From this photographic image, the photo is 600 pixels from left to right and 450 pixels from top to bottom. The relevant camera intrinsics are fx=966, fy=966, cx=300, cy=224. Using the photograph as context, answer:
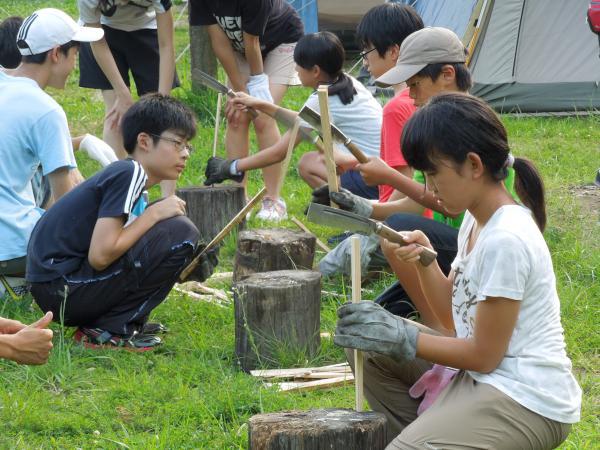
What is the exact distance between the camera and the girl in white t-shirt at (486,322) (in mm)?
2455

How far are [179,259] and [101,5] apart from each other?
2268mm

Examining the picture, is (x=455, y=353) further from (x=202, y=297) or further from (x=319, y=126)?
(x=202, y=297)

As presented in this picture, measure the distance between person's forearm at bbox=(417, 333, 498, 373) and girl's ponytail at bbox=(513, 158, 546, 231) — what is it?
1.84 ft

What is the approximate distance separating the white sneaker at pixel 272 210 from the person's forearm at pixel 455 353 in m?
3.22

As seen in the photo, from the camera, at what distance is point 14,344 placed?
287 cm

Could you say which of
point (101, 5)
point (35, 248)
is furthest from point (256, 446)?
point (101, 5)

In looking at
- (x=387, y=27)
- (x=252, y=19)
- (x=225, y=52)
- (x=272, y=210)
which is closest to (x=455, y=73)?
(x=387, y=27)

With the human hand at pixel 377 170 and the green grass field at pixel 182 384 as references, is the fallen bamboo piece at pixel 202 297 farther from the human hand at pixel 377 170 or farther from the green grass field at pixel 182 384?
the human hand at pixel 377 170

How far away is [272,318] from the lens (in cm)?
383

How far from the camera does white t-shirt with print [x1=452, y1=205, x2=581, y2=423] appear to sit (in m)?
2.43

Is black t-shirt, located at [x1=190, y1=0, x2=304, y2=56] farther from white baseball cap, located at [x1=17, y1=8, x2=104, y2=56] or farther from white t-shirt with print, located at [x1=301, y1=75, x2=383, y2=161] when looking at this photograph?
white baseball cap, located at [x1=17, y1=8, x2=104, y2=56]

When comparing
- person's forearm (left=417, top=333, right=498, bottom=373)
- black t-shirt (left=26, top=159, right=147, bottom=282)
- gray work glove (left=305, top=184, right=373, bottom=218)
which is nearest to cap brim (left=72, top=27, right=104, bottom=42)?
black t-shirt (left=26, top=159, right=147, bottom=282)

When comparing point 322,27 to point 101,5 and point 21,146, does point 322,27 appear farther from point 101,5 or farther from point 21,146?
point 21,146

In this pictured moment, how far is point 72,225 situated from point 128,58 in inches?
94.4
